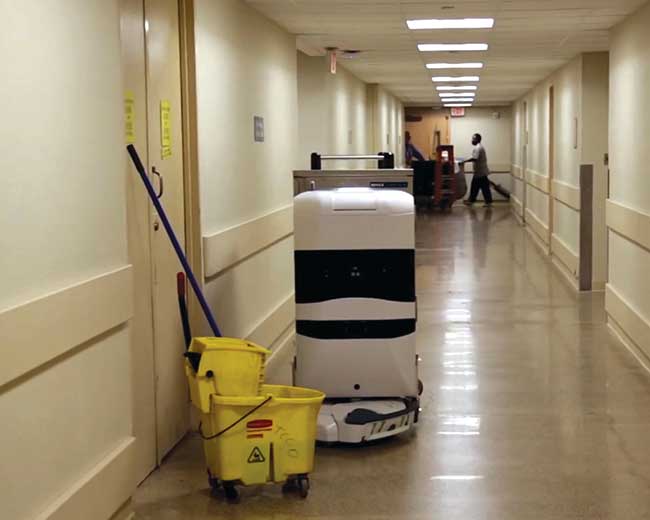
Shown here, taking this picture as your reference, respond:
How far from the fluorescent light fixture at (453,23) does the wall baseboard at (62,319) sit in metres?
4.77

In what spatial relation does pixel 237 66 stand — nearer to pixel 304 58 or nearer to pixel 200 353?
pixel 200 353

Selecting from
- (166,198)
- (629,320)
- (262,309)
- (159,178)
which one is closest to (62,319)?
(159,178)

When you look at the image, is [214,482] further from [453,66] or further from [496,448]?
[453,66]

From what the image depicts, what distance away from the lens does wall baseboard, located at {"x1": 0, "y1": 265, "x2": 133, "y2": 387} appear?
2.91m

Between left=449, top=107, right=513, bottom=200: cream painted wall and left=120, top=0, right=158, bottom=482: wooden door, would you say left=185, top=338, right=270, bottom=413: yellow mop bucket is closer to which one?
left=120, top=0, right=158, bottom=482: wooden door

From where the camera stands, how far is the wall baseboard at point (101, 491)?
3352 millimetres

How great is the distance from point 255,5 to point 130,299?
3454 millimetres

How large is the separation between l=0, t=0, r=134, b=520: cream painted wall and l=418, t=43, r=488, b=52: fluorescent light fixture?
630cm

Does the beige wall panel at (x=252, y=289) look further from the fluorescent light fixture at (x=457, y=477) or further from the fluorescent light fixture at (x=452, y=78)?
the fluorescent light fixture at (x=452, y=78)

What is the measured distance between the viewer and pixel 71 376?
135 inches

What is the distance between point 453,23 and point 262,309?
2.84 meters

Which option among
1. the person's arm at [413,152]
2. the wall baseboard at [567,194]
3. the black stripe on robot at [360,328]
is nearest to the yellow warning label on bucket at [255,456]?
the black stripe on robot at [360,328]

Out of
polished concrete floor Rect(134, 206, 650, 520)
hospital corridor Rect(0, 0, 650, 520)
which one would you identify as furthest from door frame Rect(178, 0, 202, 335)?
polished concrete floor Rect(134, 206, 650, 520)

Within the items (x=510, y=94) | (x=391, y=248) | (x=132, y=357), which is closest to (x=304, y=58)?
(x=391, y=248)
